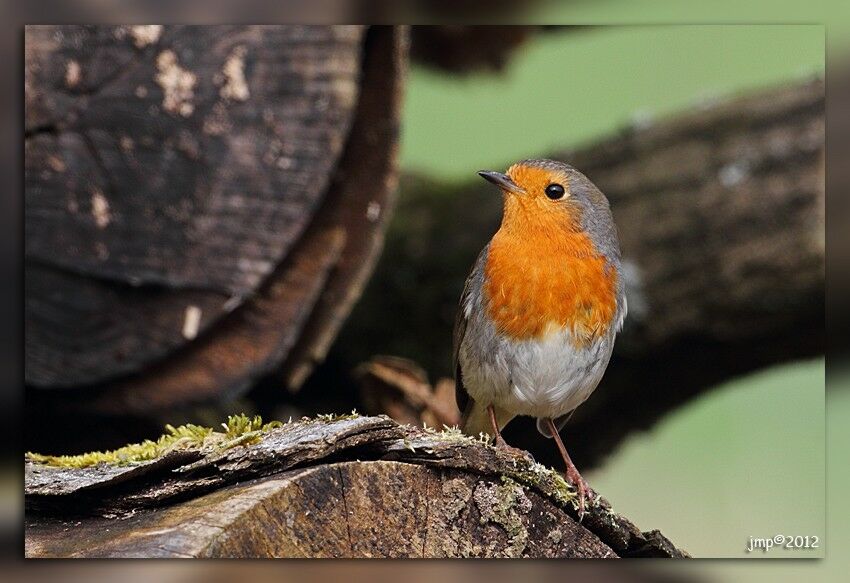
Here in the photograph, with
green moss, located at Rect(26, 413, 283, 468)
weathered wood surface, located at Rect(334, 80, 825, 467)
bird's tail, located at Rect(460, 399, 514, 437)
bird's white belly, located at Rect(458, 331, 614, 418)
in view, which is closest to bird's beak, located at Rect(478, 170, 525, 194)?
bird's white belly, located at Rect(458, 331, 614, 418)

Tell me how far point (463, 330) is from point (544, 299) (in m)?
0.34

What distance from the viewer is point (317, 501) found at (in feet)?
7.09

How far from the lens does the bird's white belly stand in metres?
2.73

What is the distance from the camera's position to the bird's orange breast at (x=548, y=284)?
2.72 meters

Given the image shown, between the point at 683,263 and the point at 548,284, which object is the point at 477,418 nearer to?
the point at 548,284

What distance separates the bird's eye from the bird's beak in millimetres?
74

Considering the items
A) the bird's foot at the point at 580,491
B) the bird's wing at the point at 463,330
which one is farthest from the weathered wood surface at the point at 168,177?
the bird's foot at the point at 580,491

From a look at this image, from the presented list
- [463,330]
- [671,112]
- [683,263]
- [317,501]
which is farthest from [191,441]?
[671,112]

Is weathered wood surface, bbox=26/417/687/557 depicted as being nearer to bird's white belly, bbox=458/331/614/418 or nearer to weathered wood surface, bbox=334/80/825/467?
bird's white belly, bbox=458/331/614/418

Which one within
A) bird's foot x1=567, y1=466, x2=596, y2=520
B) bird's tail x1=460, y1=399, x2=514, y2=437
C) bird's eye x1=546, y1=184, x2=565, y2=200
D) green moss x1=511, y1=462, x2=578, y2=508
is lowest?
bird's foot x1=567, y1=466, x2=596, y2=520
